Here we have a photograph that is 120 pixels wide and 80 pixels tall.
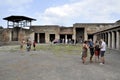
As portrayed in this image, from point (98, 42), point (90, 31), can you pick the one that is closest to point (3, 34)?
point (90, 31)

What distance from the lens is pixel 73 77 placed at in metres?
10.3

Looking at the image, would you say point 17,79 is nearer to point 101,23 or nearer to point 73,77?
point 73,77

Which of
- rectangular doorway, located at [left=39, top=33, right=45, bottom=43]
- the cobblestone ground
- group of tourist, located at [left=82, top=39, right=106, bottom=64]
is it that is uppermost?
rectangular doorway, located at [left=39, top=33, right=45, bottom=43]

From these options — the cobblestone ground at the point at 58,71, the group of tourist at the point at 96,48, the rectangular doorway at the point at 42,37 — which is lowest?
the cobblestone ground at the point at 58,71

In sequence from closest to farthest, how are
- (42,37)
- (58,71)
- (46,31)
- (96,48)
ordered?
(58,71) < (96,48) < (46,31) < (42,37)

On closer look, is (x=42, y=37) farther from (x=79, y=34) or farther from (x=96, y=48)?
(x=96, y=48)

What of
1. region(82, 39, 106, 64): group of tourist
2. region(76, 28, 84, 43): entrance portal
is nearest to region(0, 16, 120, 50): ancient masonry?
region(76, 28, 84, 43): entrance portal

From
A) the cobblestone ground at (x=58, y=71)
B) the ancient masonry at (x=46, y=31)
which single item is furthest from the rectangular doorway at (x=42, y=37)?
the cobblestone ground at (x=58, y=71)

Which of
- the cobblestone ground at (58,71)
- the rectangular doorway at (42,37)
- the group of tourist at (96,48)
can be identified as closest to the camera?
the cobblestone ground at (58,71)

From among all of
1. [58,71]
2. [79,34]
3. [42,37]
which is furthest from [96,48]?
[42,37]

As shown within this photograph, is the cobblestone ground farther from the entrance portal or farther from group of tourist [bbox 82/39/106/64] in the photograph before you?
the entrance portal

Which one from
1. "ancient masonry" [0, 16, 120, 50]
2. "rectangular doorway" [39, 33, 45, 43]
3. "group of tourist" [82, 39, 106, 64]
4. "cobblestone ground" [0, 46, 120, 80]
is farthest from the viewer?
"rectangular doorway" [39, 33, 45, 43]

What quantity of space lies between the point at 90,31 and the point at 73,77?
50.4m

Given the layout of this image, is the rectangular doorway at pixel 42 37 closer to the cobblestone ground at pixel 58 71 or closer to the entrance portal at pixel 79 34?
the entrance portal at pixel 79 34
